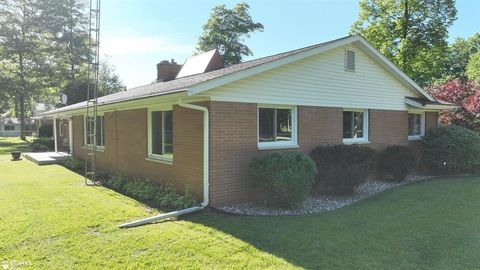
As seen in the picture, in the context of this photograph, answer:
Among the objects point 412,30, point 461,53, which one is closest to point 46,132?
point 412,30

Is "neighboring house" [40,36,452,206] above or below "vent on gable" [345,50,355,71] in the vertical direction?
below

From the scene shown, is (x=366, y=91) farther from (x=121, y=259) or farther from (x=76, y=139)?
(x=76, y=139)

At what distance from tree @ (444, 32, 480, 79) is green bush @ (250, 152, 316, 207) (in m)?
44.8

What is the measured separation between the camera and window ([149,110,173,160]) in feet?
30.5

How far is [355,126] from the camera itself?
1149 centimetres

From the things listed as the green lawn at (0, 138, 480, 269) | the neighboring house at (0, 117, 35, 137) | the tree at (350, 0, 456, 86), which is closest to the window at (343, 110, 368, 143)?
the green lawn at (0, 138, 480, 269)

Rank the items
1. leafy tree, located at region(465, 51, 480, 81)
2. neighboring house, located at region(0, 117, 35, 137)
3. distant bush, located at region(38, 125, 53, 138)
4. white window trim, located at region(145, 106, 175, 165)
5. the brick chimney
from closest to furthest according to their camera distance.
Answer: white window trim, located at region(145, 106, 175, 165) → the brick chimney → leafy tree, located at region(465, 51, 480, 81) → distant bush, located at region(38, 125, 53, 138) → neighboring house, located at region(0, 117, 35, 137)

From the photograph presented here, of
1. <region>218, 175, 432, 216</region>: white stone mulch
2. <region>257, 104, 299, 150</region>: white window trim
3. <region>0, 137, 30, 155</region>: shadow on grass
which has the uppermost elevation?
<region>257, 104, 299, 150</region>: white window trim

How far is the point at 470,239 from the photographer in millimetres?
5855

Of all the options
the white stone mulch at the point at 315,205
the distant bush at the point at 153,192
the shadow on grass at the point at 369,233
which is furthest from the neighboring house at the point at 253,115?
the shadow on grass at the point at 369,233

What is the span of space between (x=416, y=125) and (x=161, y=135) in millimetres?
10562

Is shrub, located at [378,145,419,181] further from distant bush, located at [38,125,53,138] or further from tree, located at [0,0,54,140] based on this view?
tree, located at [0,0,54,140]

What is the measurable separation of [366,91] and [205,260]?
879 cm

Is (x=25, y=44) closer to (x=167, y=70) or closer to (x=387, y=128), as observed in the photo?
(x=167, y=70)
